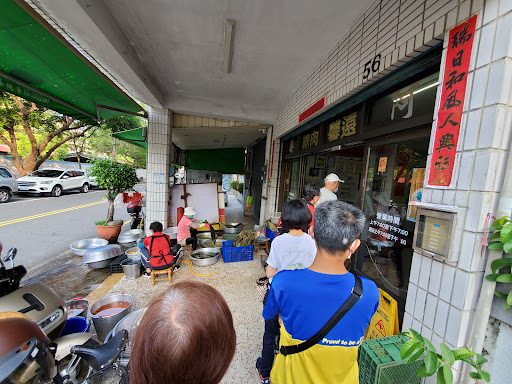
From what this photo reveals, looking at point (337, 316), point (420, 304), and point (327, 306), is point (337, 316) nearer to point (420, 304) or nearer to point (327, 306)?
point (327, 306)

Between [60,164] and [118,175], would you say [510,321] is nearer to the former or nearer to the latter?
[118,175]

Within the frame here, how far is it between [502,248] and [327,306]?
1.11 metres

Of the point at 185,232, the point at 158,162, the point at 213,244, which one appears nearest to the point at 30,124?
the point at 158,162

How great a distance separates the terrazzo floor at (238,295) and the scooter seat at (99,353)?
3.40ft

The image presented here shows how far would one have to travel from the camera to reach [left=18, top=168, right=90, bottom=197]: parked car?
11820mm

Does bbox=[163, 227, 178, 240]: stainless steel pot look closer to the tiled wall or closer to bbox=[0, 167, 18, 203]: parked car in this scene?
the tiled wall

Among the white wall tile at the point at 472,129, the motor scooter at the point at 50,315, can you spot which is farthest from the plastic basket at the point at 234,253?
the white wall tile at the point at 472,129

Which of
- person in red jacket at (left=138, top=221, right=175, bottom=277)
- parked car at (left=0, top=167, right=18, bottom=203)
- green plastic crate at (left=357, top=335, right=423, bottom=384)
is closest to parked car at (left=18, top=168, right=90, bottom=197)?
parked car at (left=0, top=167, right=18, bottom=203)

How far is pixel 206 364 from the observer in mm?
768

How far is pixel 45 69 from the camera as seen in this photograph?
3143mm

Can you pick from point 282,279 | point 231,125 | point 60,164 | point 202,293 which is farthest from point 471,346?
point 60,164

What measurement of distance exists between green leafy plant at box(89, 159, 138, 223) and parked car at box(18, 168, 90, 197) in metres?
10.1

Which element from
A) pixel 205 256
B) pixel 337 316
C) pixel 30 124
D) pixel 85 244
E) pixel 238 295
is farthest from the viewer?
pixel 30 124

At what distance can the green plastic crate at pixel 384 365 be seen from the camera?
155 centimetres
